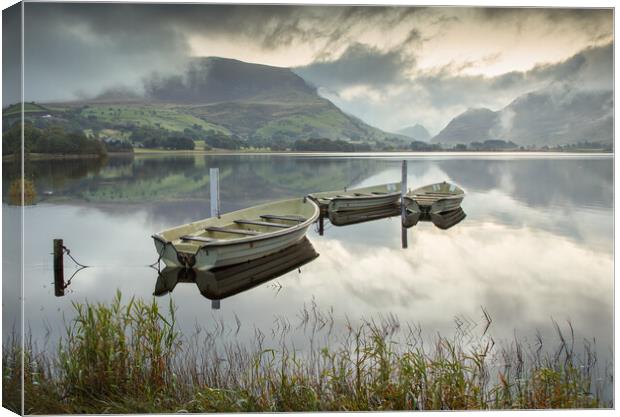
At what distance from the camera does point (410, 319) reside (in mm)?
6270

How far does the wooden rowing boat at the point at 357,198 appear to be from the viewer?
15555mm

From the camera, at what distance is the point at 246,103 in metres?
8.59

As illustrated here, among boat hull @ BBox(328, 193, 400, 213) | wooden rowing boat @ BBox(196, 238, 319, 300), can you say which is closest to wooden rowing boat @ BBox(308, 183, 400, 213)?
boat hull @ BBox(328, 193, 400, 213)

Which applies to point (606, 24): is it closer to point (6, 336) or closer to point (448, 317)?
point (448, 317)

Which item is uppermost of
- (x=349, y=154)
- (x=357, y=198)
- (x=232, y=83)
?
(x=232, y=83)

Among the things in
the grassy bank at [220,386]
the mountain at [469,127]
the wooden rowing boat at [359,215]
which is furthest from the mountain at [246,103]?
the wooden rowing boat at [359,215]

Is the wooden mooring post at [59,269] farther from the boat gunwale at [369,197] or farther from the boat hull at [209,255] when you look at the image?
the boat gunwale at [369,197]

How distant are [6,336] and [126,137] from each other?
11103 mm

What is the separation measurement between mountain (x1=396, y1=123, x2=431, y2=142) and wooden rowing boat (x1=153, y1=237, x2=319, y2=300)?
2809mm

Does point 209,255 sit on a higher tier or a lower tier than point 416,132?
lower

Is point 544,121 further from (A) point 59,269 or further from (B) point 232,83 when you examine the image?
(A) point 59,269

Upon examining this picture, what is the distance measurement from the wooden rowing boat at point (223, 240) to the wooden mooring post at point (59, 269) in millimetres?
1289

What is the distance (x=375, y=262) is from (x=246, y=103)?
3.49 meters

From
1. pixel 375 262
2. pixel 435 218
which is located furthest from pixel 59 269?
pixel 435 218
